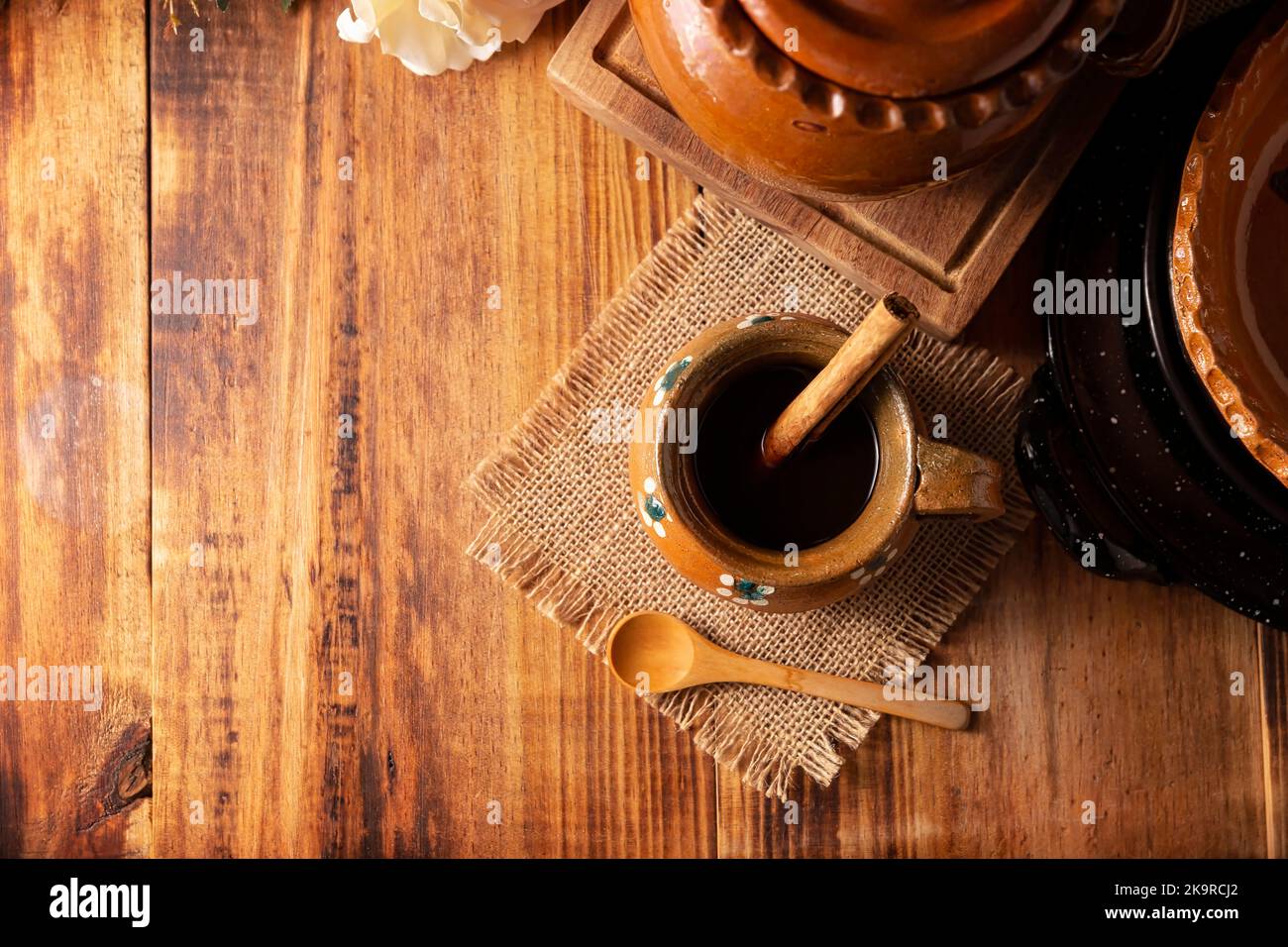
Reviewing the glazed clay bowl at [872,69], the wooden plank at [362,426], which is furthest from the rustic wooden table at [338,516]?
the glazed clay bowl at [872,69]

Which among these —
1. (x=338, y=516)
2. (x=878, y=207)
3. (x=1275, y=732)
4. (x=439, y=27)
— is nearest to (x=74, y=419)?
(x=338, y=516)

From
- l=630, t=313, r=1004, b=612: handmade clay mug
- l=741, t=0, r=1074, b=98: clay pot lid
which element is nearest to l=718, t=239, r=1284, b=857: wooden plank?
l=630, t=313, r=1004, b=612: handmade clay mug

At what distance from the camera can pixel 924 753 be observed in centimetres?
76

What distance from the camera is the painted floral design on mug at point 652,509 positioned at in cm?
64

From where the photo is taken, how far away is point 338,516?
2.57ft

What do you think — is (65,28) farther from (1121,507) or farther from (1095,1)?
(1121,507)

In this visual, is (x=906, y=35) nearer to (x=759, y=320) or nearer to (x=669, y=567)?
(x=759, y=320)

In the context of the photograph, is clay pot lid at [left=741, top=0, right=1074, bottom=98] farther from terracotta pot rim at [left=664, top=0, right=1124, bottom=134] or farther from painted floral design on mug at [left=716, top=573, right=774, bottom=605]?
painted floral design on mug at [left=716, top=573, right=774, bottom=605]

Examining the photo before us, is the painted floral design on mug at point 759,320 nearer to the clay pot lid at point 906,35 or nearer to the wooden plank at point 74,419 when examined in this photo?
the clay pot lid at point 906,35

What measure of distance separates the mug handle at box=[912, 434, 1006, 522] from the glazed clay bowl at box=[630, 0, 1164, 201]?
0.16 metres

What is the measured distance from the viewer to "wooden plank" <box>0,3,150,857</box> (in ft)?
2.57

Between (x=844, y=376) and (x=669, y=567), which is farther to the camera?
(x=669, y=567)

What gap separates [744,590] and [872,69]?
303 mm

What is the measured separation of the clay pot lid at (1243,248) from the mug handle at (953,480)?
124 millimetres
